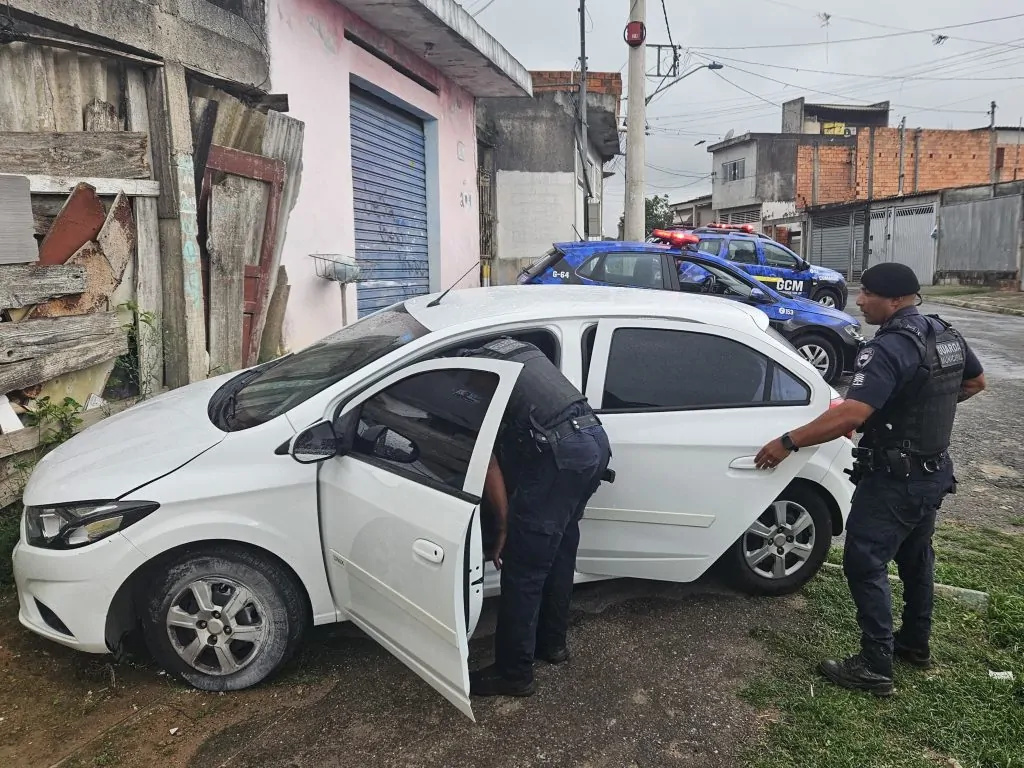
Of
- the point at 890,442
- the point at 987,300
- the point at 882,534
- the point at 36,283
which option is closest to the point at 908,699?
the point at 882,534

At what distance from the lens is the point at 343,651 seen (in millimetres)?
3215

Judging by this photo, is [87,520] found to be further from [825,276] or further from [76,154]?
[825,276]

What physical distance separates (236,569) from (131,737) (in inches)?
26.2

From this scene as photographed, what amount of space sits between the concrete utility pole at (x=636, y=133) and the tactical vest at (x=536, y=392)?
35.8ft

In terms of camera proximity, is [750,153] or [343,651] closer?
[343,651]

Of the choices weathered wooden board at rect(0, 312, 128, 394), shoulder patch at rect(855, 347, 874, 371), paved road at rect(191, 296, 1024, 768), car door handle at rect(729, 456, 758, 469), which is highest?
shoulder patch at rect(855, 347, 874, 371)

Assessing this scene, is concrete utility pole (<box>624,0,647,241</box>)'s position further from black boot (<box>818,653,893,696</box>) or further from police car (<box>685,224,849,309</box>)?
black boot (<box>818,653,893,696</box>)

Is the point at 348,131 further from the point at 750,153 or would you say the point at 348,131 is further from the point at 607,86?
the point at 750,153

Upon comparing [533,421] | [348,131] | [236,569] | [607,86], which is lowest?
[236,569]

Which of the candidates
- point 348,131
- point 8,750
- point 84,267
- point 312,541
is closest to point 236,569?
point 312,541

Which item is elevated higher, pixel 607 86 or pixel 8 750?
pixel 607 86

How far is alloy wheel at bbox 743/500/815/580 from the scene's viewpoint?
11.9 feet

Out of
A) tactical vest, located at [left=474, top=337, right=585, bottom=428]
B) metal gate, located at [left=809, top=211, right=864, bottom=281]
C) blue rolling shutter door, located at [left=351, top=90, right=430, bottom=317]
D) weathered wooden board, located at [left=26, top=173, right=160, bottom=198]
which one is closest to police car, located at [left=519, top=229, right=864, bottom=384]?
blue rolling shutter door, located at [left=351, top=90, right=430, bottom=317]

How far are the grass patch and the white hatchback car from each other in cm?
48
